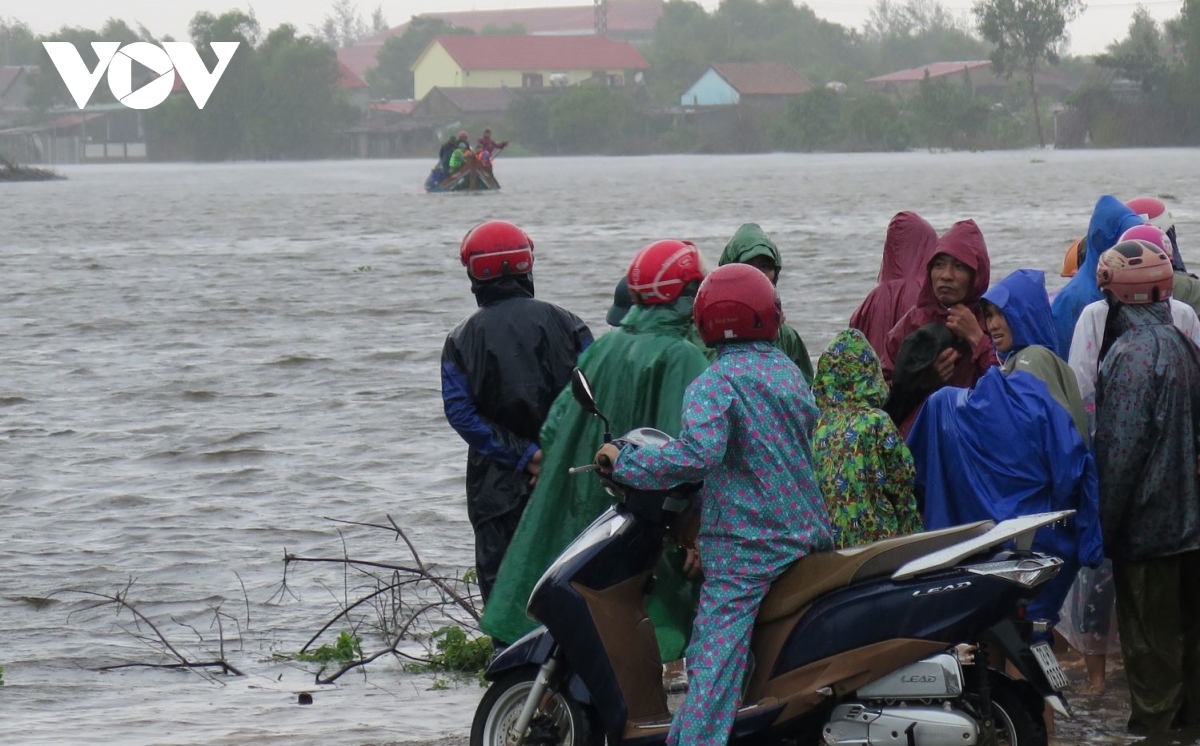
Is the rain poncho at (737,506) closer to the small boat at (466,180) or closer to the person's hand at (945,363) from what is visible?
the person's hand at (945,363)

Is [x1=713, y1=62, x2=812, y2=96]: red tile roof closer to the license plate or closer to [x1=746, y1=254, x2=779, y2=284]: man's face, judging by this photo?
[x1=746, y1=254, x2=779, y2=284]: man's face

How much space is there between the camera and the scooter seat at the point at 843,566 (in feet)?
14.9

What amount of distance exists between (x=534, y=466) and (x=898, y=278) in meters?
1.95

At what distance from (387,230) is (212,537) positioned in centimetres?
3133

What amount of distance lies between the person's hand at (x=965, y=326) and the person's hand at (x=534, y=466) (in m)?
1.34

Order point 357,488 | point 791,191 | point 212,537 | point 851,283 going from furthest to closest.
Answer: point 791,191
point 851,283
point 357,488
point 212,537

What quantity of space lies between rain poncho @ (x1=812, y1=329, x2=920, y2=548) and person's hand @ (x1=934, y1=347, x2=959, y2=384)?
0.46 m

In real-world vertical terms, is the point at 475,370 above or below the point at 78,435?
above

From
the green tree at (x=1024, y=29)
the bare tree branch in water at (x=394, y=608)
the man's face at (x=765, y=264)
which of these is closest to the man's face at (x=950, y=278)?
the man's face at (x=765, y=264)

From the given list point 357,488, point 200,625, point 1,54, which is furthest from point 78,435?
point 1,54

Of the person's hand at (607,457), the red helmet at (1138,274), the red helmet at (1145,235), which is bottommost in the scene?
the person's hand at (607,457)

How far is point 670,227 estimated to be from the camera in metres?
38.6

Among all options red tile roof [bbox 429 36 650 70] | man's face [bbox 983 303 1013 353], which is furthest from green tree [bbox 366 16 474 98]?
man's face [bbox 983 303 1013 353]

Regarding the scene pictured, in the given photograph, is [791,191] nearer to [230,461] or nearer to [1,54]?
[230,461]
